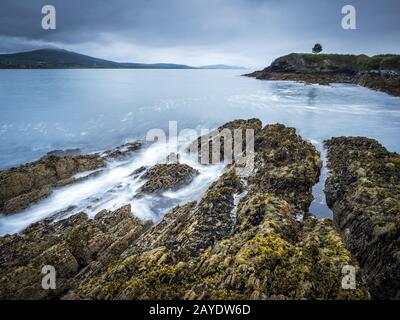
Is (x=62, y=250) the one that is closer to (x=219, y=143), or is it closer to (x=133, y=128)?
(x=219, y=143)

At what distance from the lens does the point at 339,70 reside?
110750 millimetres

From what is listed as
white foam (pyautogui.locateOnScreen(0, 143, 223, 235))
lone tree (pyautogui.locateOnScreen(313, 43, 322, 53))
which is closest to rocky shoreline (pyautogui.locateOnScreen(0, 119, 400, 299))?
white foam (pyautogui.locateOnScreen(0, 143, 223, 235))

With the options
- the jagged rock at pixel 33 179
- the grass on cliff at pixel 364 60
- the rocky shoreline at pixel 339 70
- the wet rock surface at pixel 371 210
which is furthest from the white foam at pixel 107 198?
the grass on cliff at pixel 364 60

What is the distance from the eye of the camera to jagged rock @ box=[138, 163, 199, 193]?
18.7 m

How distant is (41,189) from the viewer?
18141mm

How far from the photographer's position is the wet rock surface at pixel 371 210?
9003mm

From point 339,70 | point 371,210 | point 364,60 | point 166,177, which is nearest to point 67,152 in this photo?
point 166,177

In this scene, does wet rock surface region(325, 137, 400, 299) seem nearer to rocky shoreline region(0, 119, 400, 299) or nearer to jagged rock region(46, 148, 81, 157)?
rocky shoreline region(0, 119, 400, 299)

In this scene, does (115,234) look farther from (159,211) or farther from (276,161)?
(276,161)

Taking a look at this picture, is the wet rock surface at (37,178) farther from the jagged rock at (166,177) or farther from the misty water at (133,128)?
the jagged rock at (166,177)

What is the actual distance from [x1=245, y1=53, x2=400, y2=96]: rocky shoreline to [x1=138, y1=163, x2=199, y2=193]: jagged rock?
7057 cm

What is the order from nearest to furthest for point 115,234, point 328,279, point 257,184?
point 328,279
point 115,234
point 257,184

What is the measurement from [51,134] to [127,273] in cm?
3342
